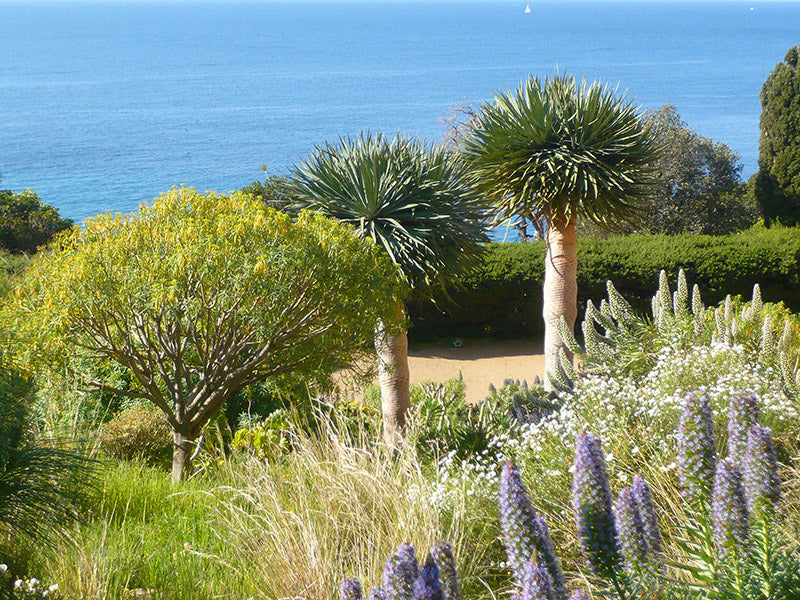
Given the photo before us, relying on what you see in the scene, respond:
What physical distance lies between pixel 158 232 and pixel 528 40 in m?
198

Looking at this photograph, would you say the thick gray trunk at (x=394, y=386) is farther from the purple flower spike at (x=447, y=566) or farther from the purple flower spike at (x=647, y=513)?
the purple flower spike at (x=447, y=566)

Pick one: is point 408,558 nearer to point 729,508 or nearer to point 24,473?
point 729,508

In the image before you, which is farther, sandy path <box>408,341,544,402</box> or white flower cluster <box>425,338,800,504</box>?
sandy path <box>408,341,544,402</box>

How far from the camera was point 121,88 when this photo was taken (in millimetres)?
106625

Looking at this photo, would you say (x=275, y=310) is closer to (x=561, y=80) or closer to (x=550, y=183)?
(x=550, y=183)

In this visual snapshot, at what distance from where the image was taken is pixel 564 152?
740 cm

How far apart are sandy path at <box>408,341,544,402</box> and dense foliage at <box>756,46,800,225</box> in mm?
6478

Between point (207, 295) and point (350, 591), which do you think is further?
point (207, 295)

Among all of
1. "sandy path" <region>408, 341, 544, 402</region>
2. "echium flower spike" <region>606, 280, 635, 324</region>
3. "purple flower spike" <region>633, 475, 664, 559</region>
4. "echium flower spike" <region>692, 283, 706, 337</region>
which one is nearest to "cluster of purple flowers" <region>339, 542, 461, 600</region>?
"purple flower spike" <region>633, 475, 664, 559</region>

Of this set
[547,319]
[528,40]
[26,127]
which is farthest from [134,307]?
[528,40]

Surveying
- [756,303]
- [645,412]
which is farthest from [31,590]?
[756,303]

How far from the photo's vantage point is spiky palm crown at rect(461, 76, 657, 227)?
7402 mm

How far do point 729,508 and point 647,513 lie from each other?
8.0 inches

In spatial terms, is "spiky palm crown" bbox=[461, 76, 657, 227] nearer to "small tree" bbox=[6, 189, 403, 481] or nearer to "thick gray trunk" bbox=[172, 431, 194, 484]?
"small tree" bbox=[6, 189, 403, 481]
